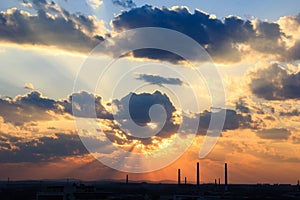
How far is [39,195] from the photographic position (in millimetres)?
150500

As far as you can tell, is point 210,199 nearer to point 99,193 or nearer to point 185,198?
point 185,198

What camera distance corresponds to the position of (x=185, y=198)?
7131 inches

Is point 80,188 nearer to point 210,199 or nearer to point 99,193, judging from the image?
point 99,193

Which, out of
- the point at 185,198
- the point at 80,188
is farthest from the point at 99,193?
the point at 185,198

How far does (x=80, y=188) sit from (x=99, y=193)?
261 inches

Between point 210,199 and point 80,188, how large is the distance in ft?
162

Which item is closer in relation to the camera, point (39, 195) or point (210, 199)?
point (39, 195)

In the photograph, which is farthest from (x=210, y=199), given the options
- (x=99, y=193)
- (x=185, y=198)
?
(x=99, y=193)

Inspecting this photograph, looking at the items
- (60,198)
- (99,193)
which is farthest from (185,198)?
(60,198)

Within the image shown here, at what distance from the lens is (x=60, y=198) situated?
485ft

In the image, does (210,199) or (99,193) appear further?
(210,199)

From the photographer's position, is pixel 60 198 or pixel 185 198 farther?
pixel 185 198

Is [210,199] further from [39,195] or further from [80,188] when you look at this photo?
[39,195]

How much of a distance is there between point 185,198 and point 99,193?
41.7 metres
